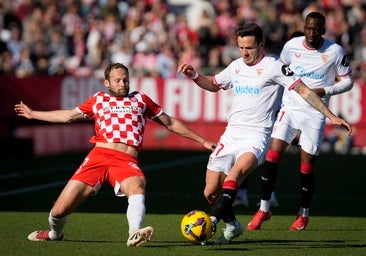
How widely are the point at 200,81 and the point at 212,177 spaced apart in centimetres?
106

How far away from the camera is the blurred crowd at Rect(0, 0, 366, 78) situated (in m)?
29.1

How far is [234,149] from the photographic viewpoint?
1165 cm

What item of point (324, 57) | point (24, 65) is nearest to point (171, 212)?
point (324, 57)

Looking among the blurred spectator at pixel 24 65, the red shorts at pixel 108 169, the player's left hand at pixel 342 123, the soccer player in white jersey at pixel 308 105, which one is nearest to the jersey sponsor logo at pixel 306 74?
the soccer player in white jersey at pixel 308 105

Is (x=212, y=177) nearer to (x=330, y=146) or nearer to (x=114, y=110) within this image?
(x=114, y=110)

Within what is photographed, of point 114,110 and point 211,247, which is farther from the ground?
point 114,110

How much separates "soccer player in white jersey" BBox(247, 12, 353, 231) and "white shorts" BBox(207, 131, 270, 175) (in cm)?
178

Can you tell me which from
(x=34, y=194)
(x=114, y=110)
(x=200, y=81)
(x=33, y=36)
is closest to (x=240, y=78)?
(x=200, y=81)

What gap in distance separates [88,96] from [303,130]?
14493 millimetres

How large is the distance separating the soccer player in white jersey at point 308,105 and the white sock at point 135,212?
293 centimetres

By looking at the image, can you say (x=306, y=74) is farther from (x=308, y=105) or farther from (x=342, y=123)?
(x=342, y=123)

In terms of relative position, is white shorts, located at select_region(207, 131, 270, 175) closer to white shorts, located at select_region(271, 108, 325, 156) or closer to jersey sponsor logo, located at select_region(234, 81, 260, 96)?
jersey sponsor logo, located at select_region(234, 81, 260, 96)

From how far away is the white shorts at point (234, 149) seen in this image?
38.1 ft

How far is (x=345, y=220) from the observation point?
13.9 metres
